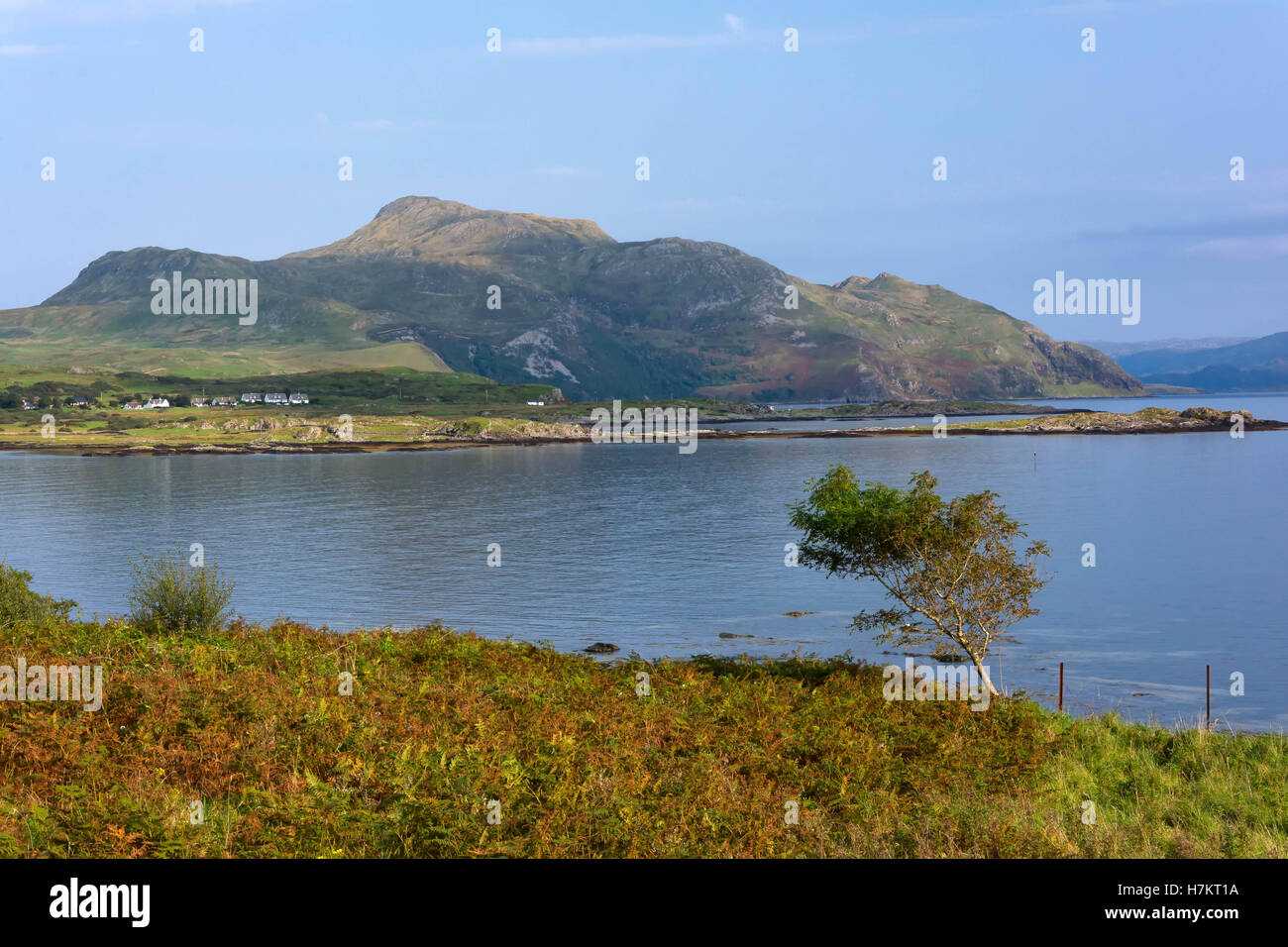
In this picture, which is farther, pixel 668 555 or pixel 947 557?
pixel 668 555

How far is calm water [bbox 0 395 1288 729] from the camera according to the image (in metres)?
49.9

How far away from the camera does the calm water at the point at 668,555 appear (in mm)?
49875

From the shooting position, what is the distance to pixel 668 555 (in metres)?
80.1

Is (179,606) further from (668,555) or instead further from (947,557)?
(668,555)

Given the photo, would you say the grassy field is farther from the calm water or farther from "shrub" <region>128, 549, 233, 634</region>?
the calm water

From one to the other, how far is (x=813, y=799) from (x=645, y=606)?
1682 inches

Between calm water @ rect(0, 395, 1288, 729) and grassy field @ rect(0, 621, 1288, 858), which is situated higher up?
grassy field @ rect(0, 621, 1288, 858)

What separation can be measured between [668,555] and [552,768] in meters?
64.6

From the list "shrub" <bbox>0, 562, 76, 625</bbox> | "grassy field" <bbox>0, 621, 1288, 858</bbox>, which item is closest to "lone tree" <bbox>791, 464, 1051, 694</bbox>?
"grassy field" <bbox>0, 621, 1288, 858</bbox>

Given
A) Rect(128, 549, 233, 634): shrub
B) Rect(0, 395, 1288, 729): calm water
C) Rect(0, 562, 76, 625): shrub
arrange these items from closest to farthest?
Rect(0, 562, 76, 625): shrub, Rect(128, 549, 233, 634): shrub, Rect(0, 395, 1288, 729): calm water

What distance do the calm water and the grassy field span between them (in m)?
16.1

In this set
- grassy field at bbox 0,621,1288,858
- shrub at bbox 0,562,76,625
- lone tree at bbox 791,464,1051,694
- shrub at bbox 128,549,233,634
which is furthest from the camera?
lone tree at bbox 791,464,1051,694

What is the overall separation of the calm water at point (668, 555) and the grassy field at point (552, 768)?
52.7 ft

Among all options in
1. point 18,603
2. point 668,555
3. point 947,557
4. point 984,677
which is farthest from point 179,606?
point 668,555
